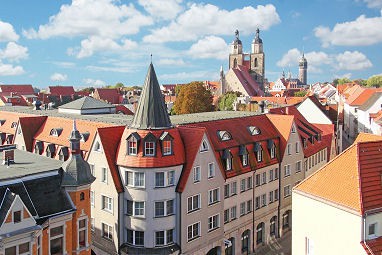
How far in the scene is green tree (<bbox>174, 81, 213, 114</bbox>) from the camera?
→ 8725cm

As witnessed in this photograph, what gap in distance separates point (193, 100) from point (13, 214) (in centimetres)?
6534

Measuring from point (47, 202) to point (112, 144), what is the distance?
39.0 feet

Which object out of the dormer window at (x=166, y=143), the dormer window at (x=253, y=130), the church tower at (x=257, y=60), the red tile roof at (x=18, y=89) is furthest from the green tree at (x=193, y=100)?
the church tower at (x=257, y=60)

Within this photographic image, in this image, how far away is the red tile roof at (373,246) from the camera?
77.4 ft

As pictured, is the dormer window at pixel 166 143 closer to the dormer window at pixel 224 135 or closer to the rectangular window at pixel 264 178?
the dormer window at pixel 224 135

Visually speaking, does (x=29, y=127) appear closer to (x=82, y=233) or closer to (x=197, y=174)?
(x=197, y=174)

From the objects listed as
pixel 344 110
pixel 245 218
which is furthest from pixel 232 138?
pixel 344 110

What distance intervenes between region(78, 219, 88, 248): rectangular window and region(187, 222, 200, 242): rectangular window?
10.6 m

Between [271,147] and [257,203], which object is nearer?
[257,203]

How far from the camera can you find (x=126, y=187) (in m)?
36.3

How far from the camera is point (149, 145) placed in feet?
117

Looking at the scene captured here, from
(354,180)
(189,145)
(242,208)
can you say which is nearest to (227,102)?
(242,208)

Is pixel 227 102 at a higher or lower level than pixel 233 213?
higher

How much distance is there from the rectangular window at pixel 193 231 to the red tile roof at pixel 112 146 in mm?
7302
